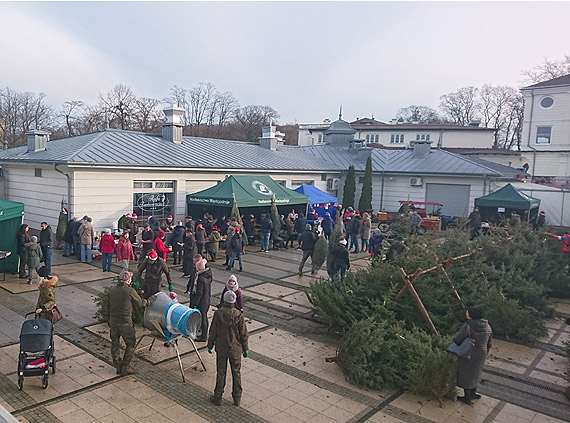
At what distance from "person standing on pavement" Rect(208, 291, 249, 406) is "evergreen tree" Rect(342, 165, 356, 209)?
78.1 feet

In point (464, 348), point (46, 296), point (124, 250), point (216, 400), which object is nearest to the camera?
point (216, 400)

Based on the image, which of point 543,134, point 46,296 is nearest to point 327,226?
point 46,296

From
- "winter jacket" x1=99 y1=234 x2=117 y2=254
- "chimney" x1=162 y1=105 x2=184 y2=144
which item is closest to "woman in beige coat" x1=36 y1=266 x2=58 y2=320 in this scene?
"winter jacket" x1=99 y1=234 x2=117 y2=254

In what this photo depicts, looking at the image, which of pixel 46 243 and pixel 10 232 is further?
pixel 46 243

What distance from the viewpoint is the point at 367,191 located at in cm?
2966

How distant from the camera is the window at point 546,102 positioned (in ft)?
135

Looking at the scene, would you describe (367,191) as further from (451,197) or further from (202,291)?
(202,291)

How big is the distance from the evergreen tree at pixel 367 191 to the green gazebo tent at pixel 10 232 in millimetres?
20533

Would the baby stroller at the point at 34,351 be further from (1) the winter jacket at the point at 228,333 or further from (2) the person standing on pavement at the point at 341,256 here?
(2) the person standing on pavement at the point at 341,256

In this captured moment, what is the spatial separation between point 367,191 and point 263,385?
2333 cm

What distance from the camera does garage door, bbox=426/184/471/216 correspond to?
28.3m

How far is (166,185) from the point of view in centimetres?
1966

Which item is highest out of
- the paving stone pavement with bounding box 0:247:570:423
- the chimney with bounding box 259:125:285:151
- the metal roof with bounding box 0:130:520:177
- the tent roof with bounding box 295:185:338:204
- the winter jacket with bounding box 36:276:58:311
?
the chimney with bounding box 259:125:285:151

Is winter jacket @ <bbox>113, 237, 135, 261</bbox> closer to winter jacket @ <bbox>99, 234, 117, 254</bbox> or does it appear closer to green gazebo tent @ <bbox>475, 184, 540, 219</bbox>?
winter jacket @ <bbox>99, 234, 117, 254</bbox>
